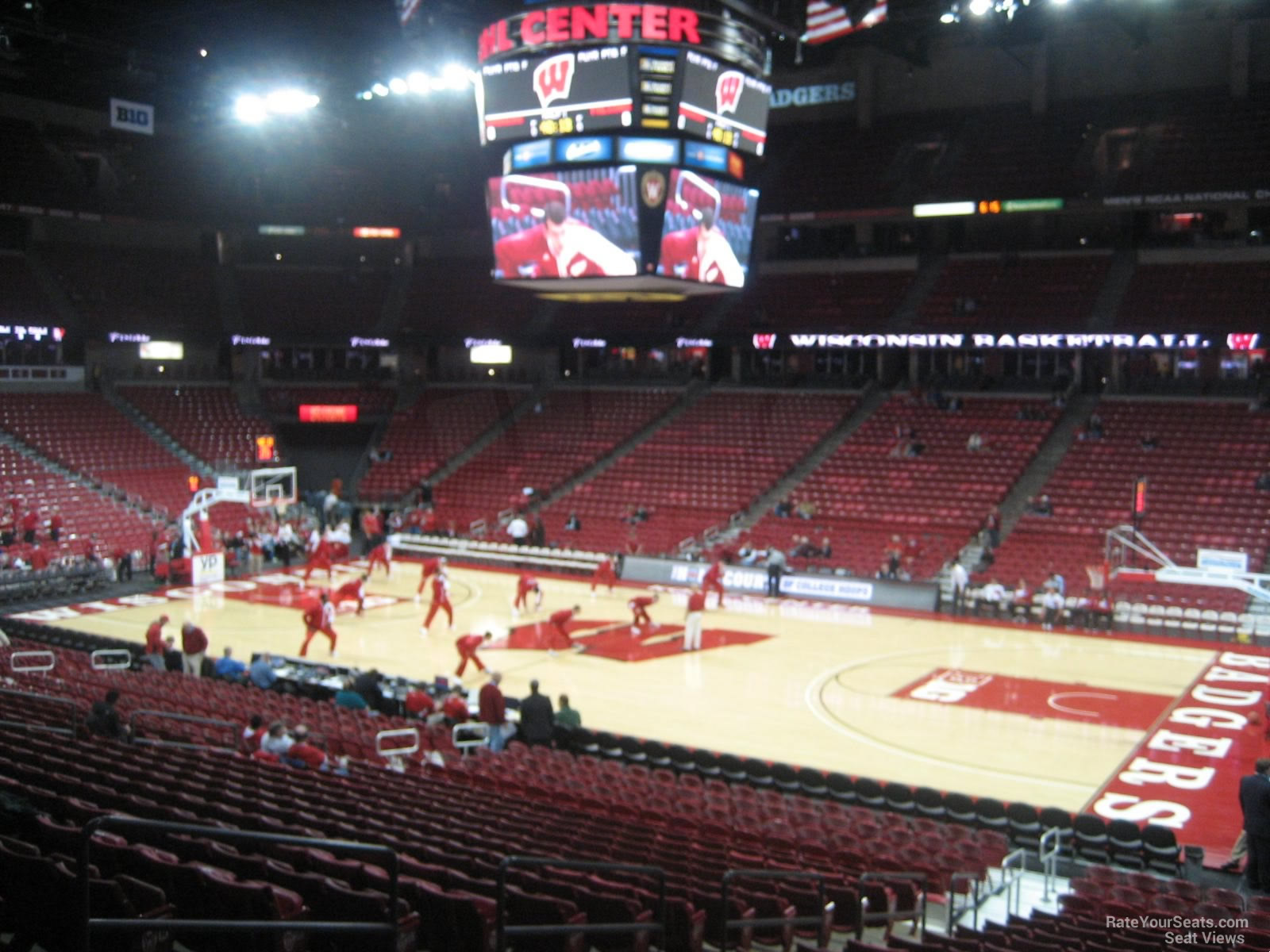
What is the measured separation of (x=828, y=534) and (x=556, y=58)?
46.2 feet

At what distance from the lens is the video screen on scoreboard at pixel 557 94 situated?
2122 cm

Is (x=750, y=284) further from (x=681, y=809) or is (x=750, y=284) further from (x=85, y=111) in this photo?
(x=681, y=809)

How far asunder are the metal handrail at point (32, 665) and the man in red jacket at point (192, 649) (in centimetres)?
186

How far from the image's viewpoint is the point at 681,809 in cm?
1201

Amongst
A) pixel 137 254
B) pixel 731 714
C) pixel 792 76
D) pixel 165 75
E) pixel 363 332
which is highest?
pixel 792 76

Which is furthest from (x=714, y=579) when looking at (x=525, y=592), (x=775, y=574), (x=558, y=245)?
(x=558, y=245)

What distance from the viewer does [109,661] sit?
66.8ft

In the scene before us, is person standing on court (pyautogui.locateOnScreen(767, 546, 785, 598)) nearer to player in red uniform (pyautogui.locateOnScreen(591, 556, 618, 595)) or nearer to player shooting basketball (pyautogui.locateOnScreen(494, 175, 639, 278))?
player in red uniform (pyautogui.locateOnScreen(591, 556, 618, 595))

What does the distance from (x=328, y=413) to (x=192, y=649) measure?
22180 millimetres

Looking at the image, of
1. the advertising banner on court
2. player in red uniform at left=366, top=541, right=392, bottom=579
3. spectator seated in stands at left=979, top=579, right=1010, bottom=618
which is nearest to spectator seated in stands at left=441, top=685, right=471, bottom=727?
player in red uniform at left=366, top=541, right=392, bottom=579

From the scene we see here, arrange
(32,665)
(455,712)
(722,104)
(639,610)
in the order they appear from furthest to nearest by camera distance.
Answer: (639,610)
(722,104)
(32,665)
(455,712)

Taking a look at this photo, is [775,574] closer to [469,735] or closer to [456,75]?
[469,735]

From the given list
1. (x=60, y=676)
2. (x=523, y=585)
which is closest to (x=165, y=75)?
(x=523, y=585)

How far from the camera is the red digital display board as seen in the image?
4050cm
